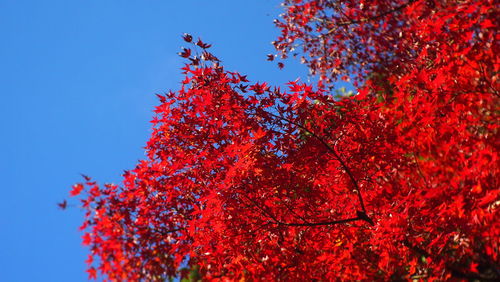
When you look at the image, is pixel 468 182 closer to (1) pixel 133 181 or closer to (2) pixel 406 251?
(2) pixel 406 251

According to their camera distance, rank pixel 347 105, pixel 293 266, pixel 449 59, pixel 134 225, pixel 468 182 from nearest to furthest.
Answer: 1. pixel 468 182
2. pixel 449 59
3. pixel 347 105
4. pixel 293 266
5. pixel 134 225

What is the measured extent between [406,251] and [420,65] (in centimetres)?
482

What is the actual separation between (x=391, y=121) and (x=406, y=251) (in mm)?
2485

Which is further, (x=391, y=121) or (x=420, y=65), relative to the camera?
(x=420, y=65)

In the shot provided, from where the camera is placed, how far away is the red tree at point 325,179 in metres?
6.17

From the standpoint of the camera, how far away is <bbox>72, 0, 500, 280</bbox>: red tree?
20.2 feet

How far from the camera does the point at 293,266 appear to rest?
26.2 ft

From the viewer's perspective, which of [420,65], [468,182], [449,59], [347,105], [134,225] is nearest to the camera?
[468,182]

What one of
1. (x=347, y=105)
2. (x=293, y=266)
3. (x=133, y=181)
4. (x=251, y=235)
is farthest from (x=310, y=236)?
(x=133, y=181)

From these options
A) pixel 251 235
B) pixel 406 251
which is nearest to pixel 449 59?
pixel 406 251

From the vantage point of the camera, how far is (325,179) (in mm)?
7703

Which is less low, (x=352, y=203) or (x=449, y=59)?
(x=449, y=59)

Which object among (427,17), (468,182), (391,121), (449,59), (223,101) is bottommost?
(468,182)

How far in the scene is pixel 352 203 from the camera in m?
7.69
